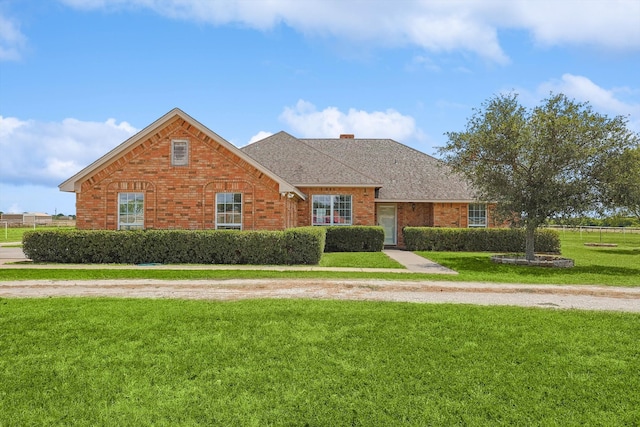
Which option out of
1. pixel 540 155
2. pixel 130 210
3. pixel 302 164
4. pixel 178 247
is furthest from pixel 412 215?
pixel 130 210

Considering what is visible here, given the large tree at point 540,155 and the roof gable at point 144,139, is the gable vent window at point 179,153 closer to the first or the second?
the roof gable at point 144,139

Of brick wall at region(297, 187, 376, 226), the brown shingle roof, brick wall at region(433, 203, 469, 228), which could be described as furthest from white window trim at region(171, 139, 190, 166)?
brick wall at region(433, 203, 469, 228)

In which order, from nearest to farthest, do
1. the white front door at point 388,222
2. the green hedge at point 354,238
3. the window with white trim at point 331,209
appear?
1. the green hedge at point 354,238
2. the window with white trim at point 331,209
3. the white front door at point 388,222

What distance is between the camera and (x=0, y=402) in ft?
17.6

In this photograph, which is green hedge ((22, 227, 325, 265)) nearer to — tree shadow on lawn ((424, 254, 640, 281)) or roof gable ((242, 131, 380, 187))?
tree shadow on lawn ((424, 254, 640, 281))

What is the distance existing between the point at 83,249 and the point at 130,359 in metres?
13.1

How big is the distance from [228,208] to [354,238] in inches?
277

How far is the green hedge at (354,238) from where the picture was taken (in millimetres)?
24578

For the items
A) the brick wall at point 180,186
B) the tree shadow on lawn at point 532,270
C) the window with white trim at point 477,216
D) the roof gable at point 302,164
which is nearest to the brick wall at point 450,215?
the window with white trim at point 477,216

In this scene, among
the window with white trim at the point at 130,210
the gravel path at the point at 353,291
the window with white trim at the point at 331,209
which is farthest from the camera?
the window with white trim at the point at 331,209

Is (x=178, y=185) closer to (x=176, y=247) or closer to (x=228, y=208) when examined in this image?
(x=228, y=208)

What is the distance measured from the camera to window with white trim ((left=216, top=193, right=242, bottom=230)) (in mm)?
20828

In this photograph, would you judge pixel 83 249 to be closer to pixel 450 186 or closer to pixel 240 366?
pixel 240 366

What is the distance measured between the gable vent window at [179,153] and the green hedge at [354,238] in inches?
314
